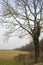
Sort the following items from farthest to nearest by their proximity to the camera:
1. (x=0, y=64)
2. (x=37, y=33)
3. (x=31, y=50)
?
(x=31, y=50) → (x=37, y=33) → (x=0, y=64)

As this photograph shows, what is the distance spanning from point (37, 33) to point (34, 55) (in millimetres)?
2726

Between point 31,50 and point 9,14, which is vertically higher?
point 9,14

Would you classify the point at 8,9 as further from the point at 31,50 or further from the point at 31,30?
the point at 31,50

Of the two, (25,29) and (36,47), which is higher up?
(25,29)

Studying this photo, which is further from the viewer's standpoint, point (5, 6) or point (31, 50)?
point (31, 50)

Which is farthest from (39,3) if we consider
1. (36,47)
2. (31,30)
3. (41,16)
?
(36,47)

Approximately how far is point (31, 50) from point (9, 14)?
16.5 ft

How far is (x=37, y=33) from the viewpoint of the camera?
23.7 meters

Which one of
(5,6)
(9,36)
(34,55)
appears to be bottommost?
(34,55)

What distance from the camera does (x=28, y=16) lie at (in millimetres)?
24391

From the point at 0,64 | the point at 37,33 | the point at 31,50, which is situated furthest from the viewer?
the point at 31,50

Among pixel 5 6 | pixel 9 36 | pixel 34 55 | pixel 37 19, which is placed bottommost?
pixel 34 55

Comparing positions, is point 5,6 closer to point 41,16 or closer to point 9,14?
point 9,14

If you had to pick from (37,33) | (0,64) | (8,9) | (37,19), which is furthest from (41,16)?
(0,64)
